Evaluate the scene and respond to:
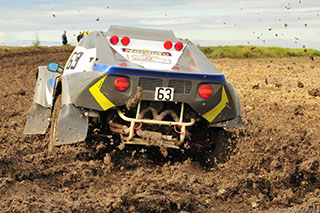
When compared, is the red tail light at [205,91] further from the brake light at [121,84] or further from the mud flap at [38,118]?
the mud flap at [38,118]

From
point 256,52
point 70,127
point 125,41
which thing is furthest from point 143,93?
point 256,52

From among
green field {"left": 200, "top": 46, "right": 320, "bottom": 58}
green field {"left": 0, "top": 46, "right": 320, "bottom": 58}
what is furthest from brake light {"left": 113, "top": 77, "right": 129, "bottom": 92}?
green field {"left": 200, "top": 46, "right": 320, "bottom": 58}

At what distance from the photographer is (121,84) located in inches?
249

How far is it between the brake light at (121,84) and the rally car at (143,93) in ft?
0.04

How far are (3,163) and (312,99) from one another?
366 inches

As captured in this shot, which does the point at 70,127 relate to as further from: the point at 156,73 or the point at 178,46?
the point at 178,46

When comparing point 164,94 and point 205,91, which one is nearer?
point 164,94

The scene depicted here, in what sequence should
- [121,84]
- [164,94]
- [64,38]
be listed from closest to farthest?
[121,84] → [164,94] → [64,38]

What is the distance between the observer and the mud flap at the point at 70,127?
21.5ft

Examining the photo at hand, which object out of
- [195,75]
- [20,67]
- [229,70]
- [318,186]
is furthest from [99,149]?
[20,67]

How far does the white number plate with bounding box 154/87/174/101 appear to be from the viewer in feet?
21.1

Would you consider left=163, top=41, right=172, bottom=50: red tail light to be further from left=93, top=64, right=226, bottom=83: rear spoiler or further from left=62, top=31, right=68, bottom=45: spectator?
left=62, top=31, right=68, bottom=45: spectator

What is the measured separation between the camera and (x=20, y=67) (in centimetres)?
2230

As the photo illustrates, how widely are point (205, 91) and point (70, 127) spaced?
67.6 inches
